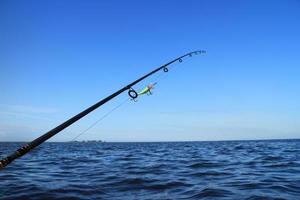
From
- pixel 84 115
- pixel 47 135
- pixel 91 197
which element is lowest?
pixel 91 197

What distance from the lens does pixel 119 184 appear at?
11.3m

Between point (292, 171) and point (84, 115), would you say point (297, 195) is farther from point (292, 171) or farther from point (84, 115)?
point (84, 115)

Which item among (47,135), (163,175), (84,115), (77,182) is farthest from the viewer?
(163,175)

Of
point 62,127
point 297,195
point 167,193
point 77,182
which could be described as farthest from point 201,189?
point 62,127

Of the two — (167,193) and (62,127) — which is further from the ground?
(62,127)

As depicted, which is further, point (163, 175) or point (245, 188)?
point (163, 175)

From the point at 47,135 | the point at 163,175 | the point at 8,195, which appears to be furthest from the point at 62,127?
the point at 163,175

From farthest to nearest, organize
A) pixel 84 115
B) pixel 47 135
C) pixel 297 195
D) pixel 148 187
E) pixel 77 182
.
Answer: pixel 77 182, pixel 148 187, pixel 297 195, pixel 84 115, pixel 47 135

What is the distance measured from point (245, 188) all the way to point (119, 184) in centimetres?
405

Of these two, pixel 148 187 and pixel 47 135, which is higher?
pixel 47 135

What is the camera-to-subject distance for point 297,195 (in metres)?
9.07

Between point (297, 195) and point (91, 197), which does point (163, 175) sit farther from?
point (297, 195)

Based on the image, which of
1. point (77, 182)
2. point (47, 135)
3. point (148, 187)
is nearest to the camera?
point (47, 135)

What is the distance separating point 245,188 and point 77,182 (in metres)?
5.65
